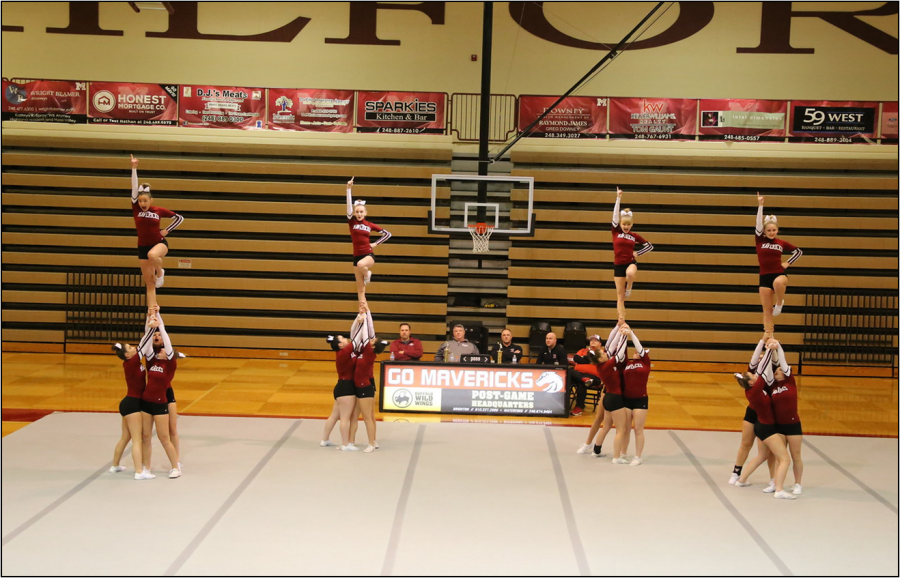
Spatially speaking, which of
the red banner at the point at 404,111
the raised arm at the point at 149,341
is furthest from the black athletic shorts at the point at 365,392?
the red banner at the point at 404,111

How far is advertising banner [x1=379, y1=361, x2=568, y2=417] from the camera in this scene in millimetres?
12383

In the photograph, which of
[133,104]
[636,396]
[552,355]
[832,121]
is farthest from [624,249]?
[133,104]

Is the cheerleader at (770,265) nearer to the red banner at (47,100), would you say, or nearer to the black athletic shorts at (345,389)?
the black athletic shorts at (345,389)

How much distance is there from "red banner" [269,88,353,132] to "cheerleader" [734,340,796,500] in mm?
10856

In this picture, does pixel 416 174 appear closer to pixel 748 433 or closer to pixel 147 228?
pixel 147 228

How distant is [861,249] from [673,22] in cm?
646

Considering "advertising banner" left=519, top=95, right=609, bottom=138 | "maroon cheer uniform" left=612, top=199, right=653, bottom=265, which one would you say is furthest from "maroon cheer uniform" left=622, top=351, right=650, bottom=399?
"advertising banner" left=519, top=95, right=609, bottom=138

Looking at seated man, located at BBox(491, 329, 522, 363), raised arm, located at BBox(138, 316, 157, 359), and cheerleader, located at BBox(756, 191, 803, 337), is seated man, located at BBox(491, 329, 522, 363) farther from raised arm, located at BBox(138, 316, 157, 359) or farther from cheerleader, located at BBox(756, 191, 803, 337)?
raised arm, located at BBox(138, 316, 157, 359)

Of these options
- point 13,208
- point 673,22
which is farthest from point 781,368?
point 13,208

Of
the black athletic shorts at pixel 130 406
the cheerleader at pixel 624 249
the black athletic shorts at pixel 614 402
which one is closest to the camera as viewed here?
the black athletic shorts at pixel 130 406

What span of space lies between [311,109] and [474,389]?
782 cm

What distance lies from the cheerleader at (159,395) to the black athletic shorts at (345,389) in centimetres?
219

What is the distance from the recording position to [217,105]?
54.9ft

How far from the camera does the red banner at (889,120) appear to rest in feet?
53.7
